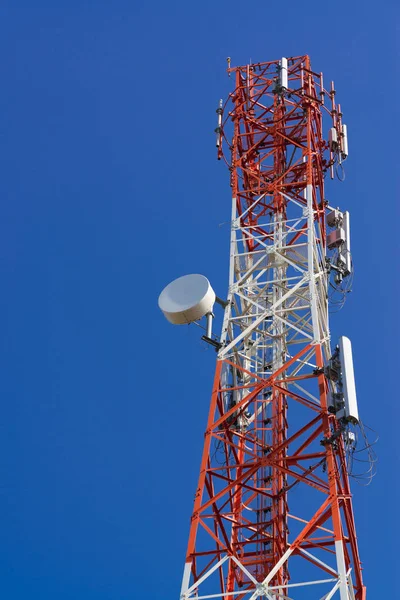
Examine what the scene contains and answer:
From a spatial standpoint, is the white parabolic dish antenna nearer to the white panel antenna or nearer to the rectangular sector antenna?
the rectangular sector antenna

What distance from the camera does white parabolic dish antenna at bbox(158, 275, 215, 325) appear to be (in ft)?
97.5

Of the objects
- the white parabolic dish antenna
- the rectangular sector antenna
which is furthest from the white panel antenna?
the rectangular sector antenna

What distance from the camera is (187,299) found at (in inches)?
1186

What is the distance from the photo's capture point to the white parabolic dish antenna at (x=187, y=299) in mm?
29703

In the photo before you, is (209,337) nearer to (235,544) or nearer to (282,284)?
(282,284)

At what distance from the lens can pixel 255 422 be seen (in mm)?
30094

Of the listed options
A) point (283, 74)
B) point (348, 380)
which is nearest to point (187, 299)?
point (348, 380)

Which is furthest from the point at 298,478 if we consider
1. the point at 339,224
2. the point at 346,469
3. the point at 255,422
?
the point at 339,224

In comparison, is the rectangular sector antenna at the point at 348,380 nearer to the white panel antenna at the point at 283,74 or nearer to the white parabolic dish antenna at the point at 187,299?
the white parabolic dish antenna at the point at 187,299

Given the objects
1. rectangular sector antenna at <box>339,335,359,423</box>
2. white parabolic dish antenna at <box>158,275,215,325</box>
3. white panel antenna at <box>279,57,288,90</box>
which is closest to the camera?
rectangular sector antenna at <box>339,335,359,423</box>

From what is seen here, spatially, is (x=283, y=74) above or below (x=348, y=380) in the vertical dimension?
→ above

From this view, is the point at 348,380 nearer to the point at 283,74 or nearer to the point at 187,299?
the point at 187,299

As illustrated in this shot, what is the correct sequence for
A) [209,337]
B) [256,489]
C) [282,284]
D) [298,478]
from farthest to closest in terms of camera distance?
1. [282,284]
2. [209,337]
3. [256,489]
4. [298,478]

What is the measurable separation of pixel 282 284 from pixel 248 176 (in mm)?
5210
